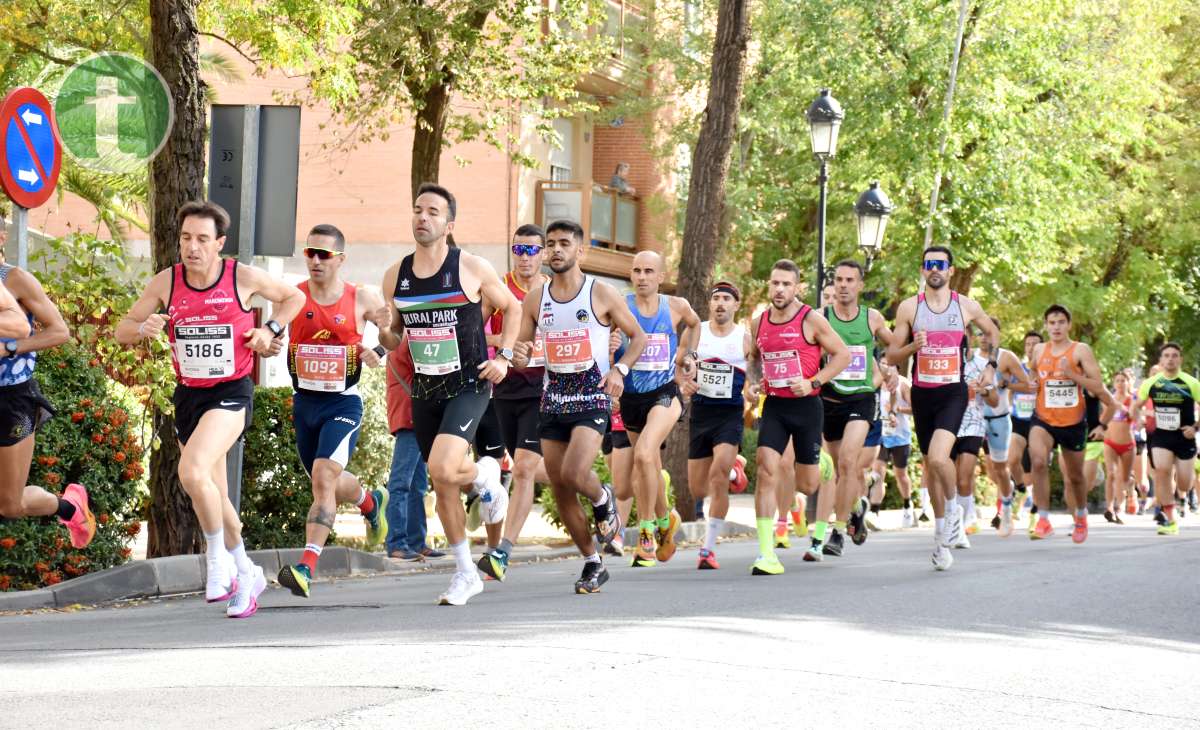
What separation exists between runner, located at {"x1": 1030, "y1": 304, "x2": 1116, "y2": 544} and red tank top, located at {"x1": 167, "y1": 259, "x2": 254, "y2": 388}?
10.1 meters

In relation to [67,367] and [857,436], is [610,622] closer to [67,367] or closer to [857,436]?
[67,367]

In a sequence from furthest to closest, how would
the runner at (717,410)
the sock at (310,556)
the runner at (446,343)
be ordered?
the runner at (717,410)
the sock at (310,556)
the runner at (446,343)

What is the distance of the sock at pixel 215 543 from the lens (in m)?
9.71

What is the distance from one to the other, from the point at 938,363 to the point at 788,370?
1.56 m

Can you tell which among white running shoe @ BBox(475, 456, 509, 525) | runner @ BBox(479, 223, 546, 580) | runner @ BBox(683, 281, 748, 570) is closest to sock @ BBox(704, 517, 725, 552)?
runner @ BBox(683, 281, 748, 570)

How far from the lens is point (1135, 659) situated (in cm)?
854

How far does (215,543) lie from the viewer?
9.74 meters

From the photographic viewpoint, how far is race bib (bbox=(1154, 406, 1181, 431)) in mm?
20500

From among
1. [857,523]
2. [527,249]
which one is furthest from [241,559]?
[857,523]

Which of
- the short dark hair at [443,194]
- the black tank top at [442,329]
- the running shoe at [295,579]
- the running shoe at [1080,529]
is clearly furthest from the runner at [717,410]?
the running shoe at [1080,529]

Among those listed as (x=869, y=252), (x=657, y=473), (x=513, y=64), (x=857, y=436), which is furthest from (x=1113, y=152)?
(x=657, y=473)

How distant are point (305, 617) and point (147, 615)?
1.13 m

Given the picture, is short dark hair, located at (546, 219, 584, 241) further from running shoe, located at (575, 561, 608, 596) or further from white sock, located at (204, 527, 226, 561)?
white sock, located at (204, 527, 226, 561)

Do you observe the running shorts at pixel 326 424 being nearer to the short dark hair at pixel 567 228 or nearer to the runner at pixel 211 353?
the runner at pixel 211 353
